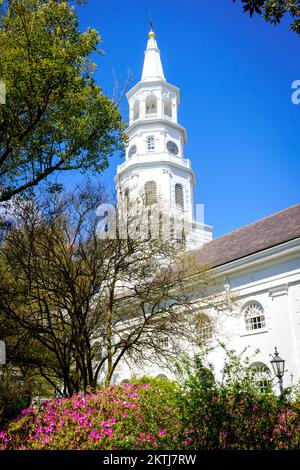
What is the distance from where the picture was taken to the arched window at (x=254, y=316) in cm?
2298

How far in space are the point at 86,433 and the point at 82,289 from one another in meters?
6.82

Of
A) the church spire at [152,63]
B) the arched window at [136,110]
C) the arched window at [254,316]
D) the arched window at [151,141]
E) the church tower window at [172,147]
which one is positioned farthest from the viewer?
the church spire at [152,63]

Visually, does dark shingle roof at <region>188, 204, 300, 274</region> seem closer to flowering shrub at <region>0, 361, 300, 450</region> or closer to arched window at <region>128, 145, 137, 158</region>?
flowering shrub at <region>0, 361, 300, 450</region>

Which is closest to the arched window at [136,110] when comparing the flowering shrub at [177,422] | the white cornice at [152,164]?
the white cornice at [152,164]

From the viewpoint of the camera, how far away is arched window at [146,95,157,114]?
4502 cm

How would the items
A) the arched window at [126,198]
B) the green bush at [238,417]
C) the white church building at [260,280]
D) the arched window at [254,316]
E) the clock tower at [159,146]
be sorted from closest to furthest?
the green bush at [238,417] → the arched window at [126,198] → the white church building at [260,280] → the arched window at [254,316] → the clock tower at [159,146]

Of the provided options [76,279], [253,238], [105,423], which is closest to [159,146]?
[253,238]

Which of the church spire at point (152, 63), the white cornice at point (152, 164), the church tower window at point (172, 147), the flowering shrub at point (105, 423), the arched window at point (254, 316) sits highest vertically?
the church spire at point (152, 63)

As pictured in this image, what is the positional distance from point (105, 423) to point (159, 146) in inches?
1465

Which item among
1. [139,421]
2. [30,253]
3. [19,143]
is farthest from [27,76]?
[139,421]

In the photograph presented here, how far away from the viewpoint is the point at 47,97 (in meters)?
9.13

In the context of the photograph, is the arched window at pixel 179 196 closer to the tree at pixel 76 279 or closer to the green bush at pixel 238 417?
the tree at pixel 76 279

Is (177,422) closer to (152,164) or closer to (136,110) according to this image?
(152,164)

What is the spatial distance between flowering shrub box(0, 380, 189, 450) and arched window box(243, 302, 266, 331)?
47.5 ft
